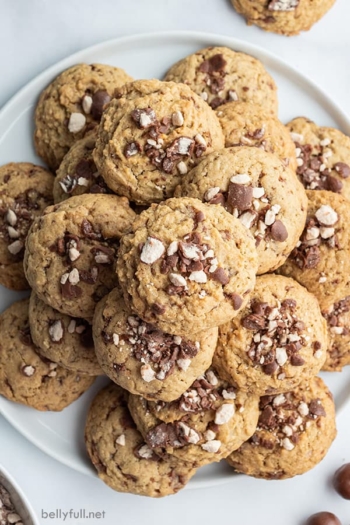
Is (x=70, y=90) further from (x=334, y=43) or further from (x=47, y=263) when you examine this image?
(x=334, y=43)

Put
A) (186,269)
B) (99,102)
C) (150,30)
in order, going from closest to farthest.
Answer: (186,269) < (99,102) < (150,30)

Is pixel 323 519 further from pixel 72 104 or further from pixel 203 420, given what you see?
pixel 72 104

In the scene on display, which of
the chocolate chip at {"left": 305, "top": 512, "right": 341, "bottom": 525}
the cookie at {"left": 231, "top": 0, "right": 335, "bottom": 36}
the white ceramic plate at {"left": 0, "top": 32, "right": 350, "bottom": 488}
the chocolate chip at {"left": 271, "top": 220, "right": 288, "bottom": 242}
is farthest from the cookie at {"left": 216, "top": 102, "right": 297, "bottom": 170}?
the chocolate chip at {"left": 305, "top": 512, "right": 341, "bottom": 525}

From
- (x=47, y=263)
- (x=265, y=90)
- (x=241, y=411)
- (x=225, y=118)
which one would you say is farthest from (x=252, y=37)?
(x=241, y=411)

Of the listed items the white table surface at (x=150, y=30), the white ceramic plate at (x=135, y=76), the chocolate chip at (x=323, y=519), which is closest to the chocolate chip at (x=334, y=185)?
the white ceramic plate at (x=135, y=76)

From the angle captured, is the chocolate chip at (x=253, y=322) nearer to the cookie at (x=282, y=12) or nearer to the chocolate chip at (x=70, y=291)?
the chocolate chip at (x=70, y=291)

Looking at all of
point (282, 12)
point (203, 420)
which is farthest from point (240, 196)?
point (282, 12)

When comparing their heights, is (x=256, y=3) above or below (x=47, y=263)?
above

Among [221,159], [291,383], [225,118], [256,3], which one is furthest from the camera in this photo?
[256,3]
